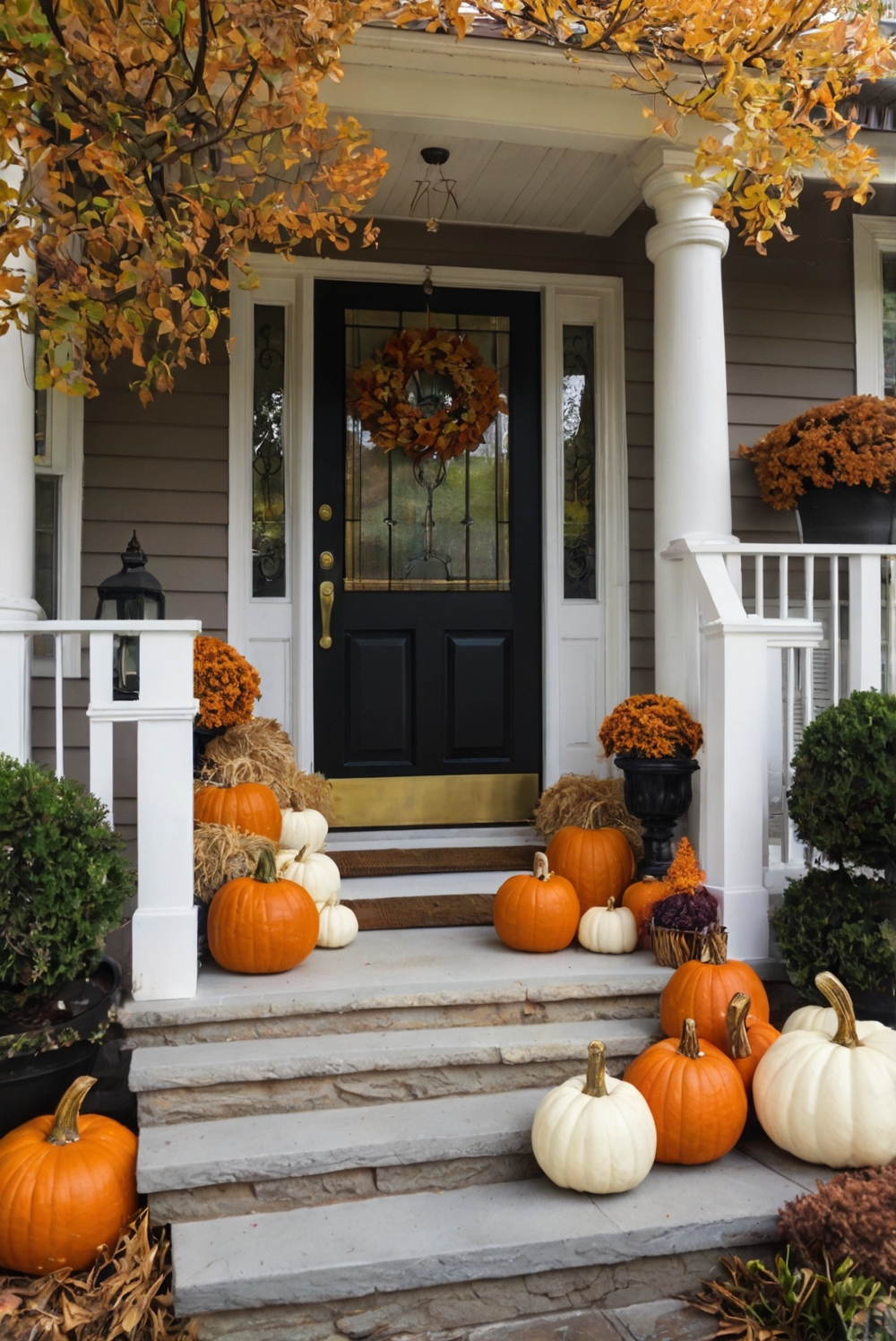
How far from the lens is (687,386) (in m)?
3.77

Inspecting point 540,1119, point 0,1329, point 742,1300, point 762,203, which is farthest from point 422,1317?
point 762,203

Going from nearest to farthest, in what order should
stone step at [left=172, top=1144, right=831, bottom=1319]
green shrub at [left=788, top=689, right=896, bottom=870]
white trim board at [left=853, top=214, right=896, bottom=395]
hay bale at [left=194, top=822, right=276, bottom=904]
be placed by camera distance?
1. stone step at [left=172, top=1144, right=831, bottom=1319]
2. green shrub at [left=788, top=689, right=896, bottom=870]
3. hay bale at [left=194, top=822, right=276, bottom=904]
4. white trim board at [left=853, top=214, right=896, bottom=395]

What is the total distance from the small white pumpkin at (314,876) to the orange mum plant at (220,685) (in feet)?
2.03

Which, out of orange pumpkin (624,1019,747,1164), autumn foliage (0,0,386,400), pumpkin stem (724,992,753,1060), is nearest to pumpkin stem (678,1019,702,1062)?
orange pumpkin (624,1019,747,1164)

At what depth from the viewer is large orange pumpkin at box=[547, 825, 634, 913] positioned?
11.1 feet

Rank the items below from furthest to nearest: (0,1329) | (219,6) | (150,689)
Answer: (150,689)
(219,6)
(0,1329)

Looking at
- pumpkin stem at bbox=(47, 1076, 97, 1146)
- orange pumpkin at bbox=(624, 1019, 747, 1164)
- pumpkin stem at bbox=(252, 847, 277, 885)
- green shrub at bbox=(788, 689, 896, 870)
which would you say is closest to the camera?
pumpkin stem at bbox=(47, 1076, 97, 1146)

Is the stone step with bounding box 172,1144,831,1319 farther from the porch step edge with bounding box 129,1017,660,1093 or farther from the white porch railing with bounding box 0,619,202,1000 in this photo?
the white porch railing with bounding box 0,619,202,1000

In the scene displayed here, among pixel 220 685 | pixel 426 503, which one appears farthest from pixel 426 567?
pixel 220 685

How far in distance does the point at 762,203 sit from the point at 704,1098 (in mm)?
2565

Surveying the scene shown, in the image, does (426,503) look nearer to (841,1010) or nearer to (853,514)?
(853,514)

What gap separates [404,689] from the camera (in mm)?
4363

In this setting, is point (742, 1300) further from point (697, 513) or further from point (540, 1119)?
point (697, 513)

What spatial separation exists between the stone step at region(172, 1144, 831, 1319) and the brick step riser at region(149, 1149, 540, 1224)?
0.09 feet
